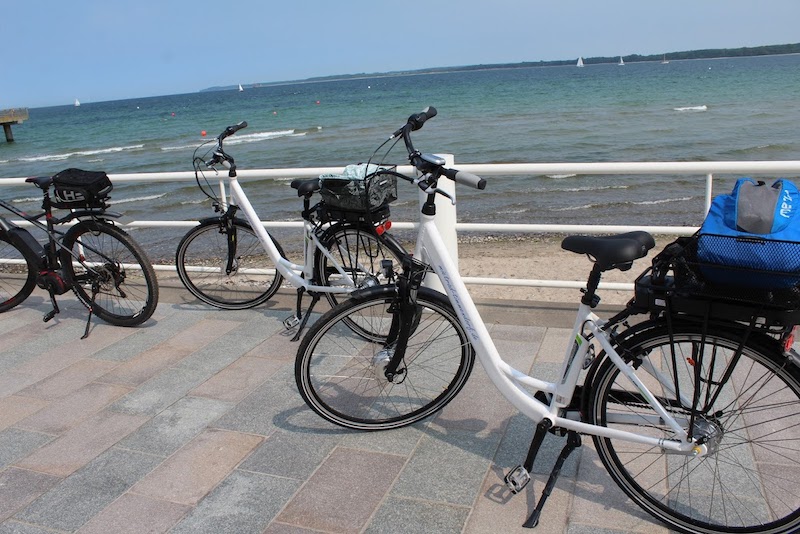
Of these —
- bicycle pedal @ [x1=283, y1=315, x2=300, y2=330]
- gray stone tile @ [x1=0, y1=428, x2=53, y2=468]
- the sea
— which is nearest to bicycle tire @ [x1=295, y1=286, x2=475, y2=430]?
bicycle pedal @ [x1=283, y1=315, x2=300, y2=330]

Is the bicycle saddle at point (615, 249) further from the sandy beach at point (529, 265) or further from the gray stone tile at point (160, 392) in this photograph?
the sandy beach at point (529, 265)

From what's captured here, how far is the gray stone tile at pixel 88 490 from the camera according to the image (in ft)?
8.32

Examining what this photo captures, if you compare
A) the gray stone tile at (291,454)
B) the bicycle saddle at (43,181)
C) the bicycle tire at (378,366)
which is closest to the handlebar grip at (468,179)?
the bicycle tire at (378,366)

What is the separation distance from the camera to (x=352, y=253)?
4.03 metres

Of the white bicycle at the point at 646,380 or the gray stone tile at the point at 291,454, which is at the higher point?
the white bicycle at the point at 646,380

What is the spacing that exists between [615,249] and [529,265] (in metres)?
6.49

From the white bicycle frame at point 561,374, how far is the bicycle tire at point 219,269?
2.24 meters

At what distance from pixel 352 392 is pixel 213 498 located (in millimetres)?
952

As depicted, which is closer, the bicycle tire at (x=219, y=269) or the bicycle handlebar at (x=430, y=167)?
the bicycle handlebar at (x=430, y=167)

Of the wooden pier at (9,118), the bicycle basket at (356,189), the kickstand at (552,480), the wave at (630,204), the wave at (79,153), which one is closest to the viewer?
the kickstand at (552,480)

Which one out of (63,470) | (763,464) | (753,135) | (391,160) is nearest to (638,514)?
(763,464)

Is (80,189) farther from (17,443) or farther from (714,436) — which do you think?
(714,436)

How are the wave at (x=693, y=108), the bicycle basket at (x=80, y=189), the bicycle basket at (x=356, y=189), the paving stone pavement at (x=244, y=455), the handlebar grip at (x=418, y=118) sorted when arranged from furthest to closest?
the wave at (x=693, y=108), the bicycle basket at (x=80, y=189), the bicycle basket at (x=356, y=189), the handlebar grip at (x=418, y=118), the paving stone pavement at (x=244, y=455)

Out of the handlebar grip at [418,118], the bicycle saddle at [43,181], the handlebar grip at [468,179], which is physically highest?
the handlebar grip at [418,118]
